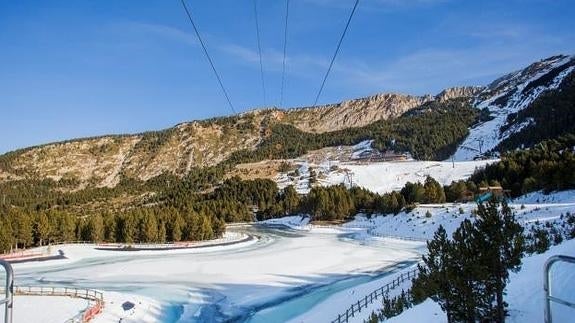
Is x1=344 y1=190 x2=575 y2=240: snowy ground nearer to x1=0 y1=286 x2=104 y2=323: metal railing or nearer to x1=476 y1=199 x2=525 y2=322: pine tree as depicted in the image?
x1=476 y1=199 x2=525 y2=322: pine tree

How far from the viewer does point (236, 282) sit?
50.1m

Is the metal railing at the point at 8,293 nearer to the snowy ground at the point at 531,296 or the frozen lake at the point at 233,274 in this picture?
the snowy ground at the point at 531,296

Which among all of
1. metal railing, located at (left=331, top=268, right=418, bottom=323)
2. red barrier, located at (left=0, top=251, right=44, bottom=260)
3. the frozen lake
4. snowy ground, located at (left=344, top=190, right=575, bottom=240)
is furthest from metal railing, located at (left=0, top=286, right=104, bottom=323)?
snowy ground, located at (left=344, top=190, right=575, bottom=240)

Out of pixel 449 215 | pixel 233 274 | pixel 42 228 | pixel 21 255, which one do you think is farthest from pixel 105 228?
pixel 449 215

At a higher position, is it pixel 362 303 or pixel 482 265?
pixel 482 265

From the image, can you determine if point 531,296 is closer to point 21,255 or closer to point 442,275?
point 442,275

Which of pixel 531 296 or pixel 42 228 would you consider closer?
pixel 531 296

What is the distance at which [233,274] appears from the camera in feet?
181

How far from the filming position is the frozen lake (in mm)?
39969

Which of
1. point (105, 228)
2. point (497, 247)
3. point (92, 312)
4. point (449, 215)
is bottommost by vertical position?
point (92, 312)

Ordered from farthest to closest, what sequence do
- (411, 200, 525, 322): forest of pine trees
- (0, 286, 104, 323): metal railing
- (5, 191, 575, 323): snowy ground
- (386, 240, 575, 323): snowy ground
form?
(5, 191, 575, 323): snowy ground
(0, 286, 104, 323): metal railing
(411, 200, 525, 322): forest of pine trees
(386, 240, 575, 323): snowy ground

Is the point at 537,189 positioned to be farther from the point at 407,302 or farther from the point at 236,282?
the point at 407,302

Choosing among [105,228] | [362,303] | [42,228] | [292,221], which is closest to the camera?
[362,303]

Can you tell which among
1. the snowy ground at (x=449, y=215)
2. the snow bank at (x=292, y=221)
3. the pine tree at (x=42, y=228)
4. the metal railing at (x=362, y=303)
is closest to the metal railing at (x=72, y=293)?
the metal railing at (x=362, y=303)
